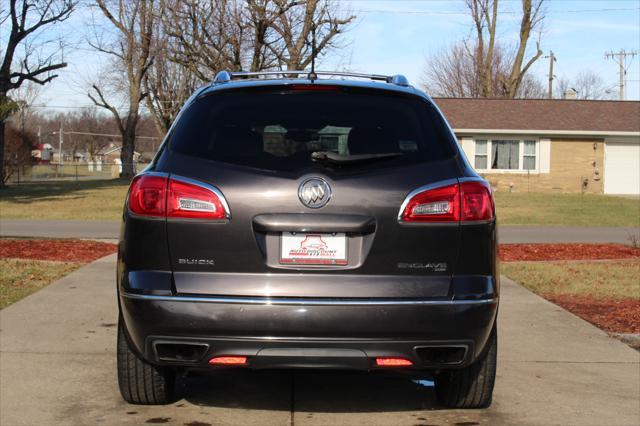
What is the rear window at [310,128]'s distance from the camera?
4.19 metres

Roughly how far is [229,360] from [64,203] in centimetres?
2319

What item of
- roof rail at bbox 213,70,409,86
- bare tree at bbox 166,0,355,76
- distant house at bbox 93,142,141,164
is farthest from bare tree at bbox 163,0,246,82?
distant house at bbox 93,142,141,164

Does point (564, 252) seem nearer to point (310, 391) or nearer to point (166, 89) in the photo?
point (310, 391)

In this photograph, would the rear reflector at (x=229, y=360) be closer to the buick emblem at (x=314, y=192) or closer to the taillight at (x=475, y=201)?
the buick emblem at (x=314, y=192)

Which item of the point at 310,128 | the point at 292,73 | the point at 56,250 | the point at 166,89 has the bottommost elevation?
the point at 56,250

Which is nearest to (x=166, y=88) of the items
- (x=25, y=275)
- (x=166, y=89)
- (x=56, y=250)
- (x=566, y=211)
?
(x=166, y=89)

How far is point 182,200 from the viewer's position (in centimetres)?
403

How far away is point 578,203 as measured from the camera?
27266mm

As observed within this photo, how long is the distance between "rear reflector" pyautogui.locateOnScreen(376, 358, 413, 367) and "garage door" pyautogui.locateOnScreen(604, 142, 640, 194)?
3426cm

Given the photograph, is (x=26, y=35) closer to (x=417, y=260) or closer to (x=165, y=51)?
(x=165, y=51)

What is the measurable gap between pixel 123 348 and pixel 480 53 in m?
50.2


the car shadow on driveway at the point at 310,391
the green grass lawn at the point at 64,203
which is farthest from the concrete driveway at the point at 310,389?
the green grass lawn at the point at 64,203

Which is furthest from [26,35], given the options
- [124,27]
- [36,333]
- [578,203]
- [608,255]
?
[36,333]

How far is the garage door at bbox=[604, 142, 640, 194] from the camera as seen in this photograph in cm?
3625
